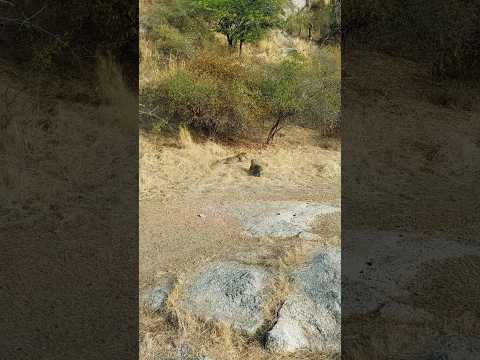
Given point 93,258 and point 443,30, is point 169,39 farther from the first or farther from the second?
point 93,258

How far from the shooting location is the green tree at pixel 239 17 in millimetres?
10922

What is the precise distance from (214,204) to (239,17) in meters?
6.12

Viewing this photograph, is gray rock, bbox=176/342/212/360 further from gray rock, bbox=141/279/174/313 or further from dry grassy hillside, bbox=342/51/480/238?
dry grassy hillside, bbox=342/51/480/238

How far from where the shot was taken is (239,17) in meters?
11.2

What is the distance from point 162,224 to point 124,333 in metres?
1.98

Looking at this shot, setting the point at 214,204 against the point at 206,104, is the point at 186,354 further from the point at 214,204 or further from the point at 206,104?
the point at 206,104

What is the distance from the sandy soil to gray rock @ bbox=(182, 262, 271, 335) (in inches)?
4.8

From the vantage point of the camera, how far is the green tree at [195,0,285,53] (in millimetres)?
10922

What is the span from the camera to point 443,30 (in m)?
11.4

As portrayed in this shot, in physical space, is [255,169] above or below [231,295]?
above

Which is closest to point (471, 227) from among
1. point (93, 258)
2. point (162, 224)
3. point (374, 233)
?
point (374, 233)

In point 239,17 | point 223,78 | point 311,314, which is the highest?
point 239,17

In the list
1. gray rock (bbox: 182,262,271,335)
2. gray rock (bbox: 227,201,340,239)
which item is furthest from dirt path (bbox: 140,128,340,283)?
gray rock (bbox: 182,262,271,335)

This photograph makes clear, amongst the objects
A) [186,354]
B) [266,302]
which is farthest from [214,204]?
[186,354]
